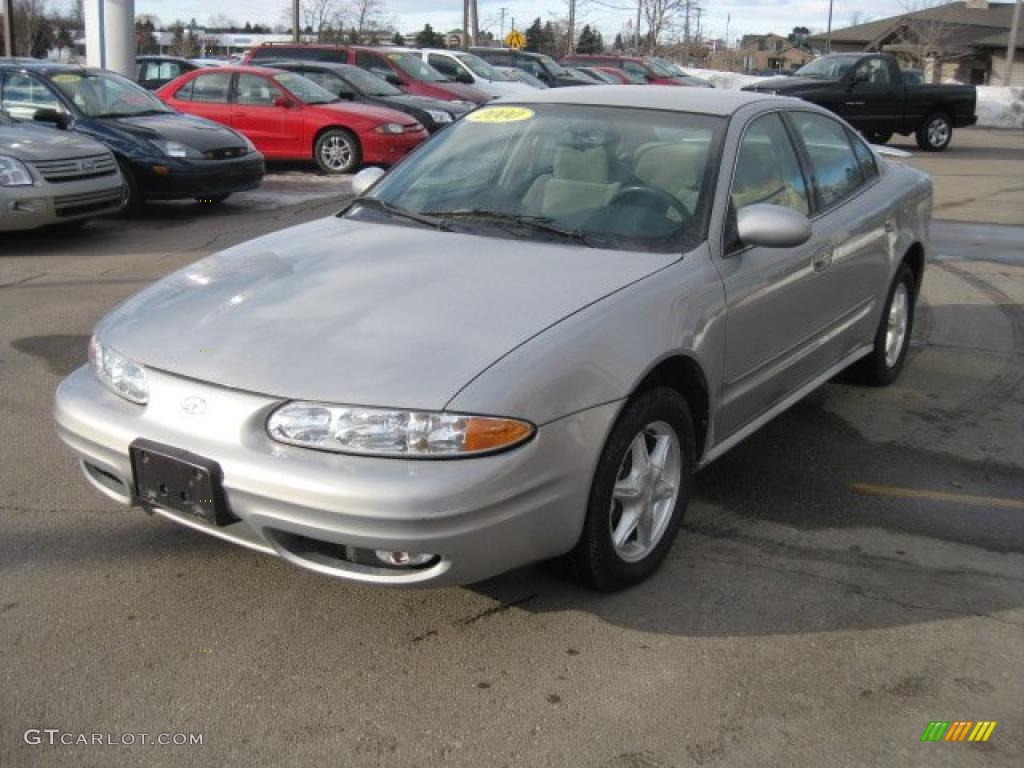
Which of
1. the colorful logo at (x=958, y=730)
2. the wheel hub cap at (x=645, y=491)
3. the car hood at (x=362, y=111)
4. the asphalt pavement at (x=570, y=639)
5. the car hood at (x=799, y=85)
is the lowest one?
the colorful logo at (x=958, y=730)

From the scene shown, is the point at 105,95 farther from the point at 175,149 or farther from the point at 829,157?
the point at 829,157

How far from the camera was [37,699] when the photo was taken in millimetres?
2840

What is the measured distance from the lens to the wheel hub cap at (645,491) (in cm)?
338

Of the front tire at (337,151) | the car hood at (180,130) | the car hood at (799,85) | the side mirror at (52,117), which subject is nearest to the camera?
the side mirror at (52,117)

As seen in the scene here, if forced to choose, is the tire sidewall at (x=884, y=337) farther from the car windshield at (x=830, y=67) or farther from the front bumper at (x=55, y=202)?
the car windshield at (x=830, y=67)

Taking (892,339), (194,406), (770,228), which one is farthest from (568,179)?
(892,339)

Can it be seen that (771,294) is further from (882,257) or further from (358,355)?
(358,355)

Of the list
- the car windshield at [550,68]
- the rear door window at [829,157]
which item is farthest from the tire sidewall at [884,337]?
the car windshield at [550,68]

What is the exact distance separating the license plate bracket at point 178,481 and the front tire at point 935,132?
21010 mm

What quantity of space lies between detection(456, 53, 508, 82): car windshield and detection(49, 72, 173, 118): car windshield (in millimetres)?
10875

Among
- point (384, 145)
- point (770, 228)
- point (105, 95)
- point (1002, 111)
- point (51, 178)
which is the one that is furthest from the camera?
point (1002, 111)

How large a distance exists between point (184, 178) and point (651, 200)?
26.0 ft

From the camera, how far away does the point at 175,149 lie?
1077cm

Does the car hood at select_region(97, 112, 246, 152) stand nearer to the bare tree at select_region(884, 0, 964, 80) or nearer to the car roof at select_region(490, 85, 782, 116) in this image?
the car roof at select_region(490, 85, 782, 116)
